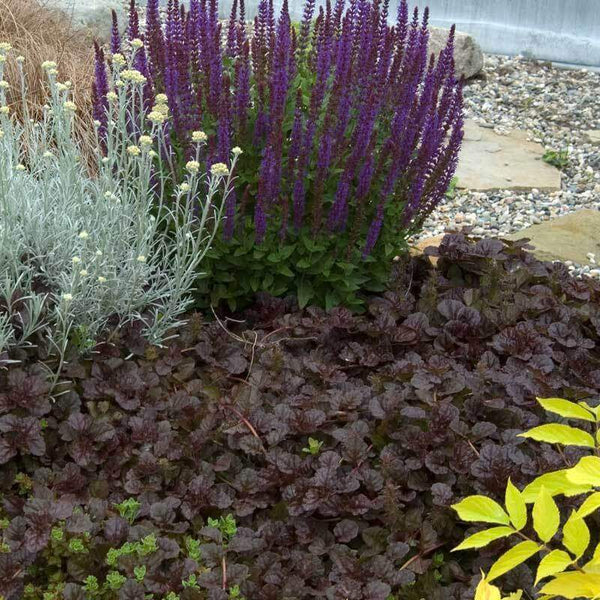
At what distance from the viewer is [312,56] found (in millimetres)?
3791

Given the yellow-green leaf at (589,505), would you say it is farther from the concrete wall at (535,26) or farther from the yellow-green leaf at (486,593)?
the concrete wall at (535,26)

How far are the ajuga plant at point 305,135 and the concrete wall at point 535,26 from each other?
5383 millimetres

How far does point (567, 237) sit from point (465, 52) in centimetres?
332

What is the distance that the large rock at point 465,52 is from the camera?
25.2ft

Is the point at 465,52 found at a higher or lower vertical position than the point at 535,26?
lower

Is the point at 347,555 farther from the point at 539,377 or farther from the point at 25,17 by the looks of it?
the point at 25,17

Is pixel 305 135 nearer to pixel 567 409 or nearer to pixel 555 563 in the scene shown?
pixel 567 409

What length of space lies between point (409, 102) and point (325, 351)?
40.3 inches

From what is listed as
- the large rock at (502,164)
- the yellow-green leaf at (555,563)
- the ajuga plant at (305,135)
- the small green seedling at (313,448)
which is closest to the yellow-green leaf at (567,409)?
the yellow-green leaf at (555,563)

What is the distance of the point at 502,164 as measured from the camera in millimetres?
6195

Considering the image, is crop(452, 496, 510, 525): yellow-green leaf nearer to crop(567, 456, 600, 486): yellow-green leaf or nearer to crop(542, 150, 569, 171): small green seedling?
crop(567, 456, 600, 486): yellow-green leaf

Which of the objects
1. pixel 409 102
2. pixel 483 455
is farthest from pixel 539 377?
pixel 409 102

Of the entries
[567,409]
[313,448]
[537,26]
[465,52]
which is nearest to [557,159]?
[465,52]

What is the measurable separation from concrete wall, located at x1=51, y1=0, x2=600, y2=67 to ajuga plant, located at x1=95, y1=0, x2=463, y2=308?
538 centimetres
